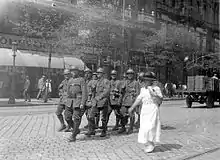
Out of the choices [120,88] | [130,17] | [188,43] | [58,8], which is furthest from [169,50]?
[120,88]

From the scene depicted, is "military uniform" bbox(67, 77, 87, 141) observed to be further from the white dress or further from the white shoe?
the white shoe

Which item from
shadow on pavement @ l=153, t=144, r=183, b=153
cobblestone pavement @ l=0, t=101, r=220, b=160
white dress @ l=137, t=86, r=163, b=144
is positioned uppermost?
white dress @ l=137, t=86, r=163, b=144

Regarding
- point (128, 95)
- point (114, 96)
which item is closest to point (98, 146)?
point (114, 96)

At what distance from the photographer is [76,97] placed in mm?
7832

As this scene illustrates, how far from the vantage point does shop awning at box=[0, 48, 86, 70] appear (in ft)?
72.3

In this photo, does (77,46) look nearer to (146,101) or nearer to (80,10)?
(80,10)

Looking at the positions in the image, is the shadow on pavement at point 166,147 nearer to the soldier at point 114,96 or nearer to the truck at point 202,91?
the soldier at point 114,96

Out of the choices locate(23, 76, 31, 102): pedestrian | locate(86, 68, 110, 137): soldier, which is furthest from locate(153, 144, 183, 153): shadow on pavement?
locate(23, 76, 31, 102): pedestrian

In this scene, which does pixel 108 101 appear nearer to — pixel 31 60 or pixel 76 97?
pixel 76 97

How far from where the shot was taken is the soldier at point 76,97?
761 centimetres

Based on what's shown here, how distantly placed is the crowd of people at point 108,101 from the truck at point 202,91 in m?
10.6

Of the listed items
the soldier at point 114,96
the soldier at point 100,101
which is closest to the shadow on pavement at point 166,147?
the soldier at point 100,101

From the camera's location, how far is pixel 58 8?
2269cm

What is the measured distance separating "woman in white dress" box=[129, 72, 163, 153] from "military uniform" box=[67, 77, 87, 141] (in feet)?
4.85
